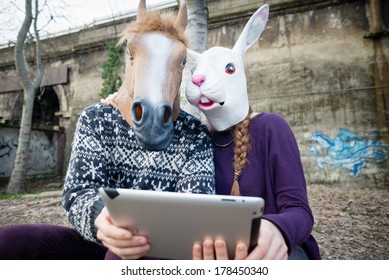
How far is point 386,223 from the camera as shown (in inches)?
117

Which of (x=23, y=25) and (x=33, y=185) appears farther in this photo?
(x=33, y=185)

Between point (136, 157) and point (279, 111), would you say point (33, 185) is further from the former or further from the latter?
point (136, 157)

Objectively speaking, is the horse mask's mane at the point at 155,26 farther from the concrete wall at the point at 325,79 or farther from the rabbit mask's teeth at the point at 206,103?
the concrete wall at the point at 325,79

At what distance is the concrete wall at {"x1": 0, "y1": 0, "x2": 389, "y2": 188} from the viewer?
5359mm

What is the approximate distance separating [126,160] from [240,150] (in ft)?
1.48

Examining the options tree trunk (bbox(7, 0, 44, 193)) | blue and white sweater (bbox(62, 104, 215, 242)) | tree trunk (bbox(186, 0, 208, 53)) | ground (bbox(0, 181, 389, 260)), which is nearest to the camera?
blue and white sweater (bbox(62, 104, 215, 242))

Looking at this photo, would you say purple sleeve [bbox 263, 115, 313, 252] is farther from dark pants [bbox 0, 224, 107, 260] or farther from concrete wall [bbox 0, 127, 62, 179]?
concrete wall [bbox 0, 127, 62, 179]

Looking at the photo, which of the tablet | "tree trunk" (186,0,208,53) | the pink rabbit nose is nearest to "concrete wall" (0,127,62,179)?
"tree trunk" (186,0,208,53)

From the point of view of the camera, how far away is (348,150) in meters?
5.49

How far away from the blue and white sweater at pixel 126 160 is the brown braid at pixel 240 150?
0.09m

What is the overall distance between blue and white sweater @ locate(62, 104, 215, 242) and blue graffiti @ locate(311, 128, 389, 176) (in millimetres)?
5303

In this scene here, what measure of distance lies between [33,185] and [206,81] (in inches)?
300

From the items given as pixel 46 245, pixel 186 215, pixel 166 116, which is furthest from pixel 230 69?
pixel 46 245

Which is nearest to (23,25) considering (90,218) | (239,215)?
(90,218)
